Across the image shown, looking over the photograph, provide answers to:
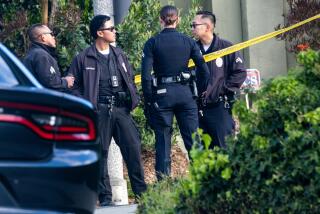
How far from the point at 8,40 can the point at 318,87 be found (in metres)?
7.22

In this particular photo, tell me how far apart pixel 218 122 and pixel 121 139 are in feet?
3.52

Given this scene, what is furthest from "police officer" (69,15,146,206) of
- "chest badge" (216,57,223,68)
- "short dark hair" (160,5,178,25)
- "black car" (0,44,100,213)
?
"black car" (0,44,100,213)

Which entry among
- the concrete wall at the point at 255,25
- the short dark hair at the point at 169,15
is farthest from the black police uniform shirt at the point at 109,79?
the concrete wall at the point at 255,25

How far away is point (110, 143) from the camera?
11352mm

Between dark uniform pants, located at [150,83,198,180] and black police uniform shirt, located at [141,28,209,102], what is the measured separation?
13 centimetres

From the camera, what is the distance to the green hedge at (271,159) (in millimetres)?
6199

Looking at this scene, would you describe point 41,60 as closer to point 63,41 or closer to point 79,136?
point 63,41

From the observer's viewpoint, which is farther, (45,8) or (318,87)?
(45,8)

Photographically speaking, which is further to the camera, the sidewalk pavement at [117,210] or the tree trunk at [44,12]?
the tree trunk at [44,12]

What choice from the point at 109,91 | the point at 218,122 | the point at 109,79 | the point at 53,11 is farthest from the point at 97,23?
the point at 53,11

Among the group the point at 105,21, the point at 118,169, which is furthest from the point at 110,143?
the point at 105,21

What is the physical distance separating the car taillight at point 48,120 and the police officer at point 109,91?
174 inches

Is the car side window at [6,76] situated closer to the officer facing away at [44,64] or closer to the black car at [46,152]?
the black car at [46,152]

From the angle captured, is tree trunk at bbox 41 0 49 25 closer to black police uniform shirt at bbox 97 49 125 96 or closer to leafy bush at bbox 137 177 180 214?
black police uniform shirt at bbox 97 49 125 96
